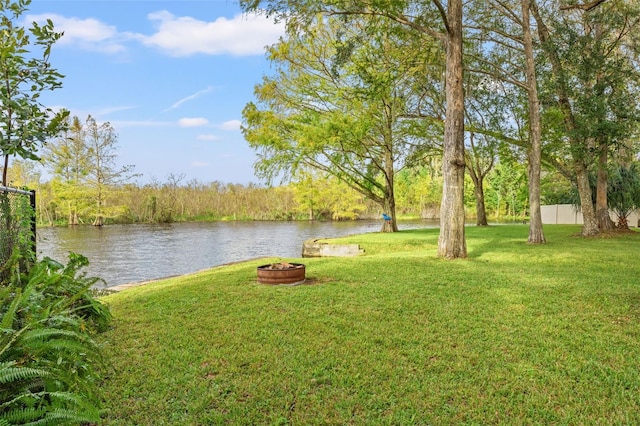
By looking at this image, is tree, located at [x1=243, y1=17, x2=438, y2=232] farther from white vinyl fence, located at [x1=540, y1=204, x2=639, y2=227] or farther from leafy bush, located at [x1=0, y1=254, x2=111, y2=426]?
leafy bush, located at [x1=0, y1=254, x2=111, y2=426]

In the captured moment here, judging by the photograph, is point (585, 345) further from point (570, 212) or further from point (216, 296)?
point (570, 212)

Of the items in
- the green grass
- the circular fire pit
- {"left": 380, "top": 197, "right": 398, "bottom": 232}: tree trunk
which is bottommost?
the green grass

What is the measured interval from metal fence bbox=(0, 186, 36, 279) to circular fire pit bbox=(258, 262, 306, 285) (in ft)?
9.27

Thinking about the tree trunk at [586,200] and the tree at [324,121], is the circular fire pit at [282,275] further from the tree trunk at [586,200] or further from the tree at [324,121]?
the tree trunk at [586,200]

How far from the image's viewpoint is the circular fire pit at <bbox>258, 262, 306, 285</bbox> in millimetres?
5770

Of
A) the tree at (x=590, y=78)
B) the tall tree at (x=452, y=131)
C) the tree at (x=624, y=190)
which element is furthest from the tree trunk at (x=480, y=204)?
the tall tree at (x=452, y=131)

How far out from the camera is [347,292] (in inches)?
203

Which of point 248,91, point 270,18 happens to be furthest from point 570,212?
point 270,18

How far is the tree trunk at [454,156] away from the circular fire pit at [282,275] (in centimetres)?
373

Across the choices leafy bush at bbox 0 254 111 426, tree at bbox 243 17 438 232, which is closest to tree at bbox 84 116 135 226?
tree at bbox 243 17 438 232

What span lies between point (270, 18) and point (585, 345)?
29.0ft

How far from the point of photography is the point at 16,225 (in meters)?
3.87

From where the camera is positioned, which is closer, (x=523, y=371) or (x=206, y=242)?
(x=523, y=371)

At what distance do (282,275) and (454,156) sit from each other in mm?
4563
